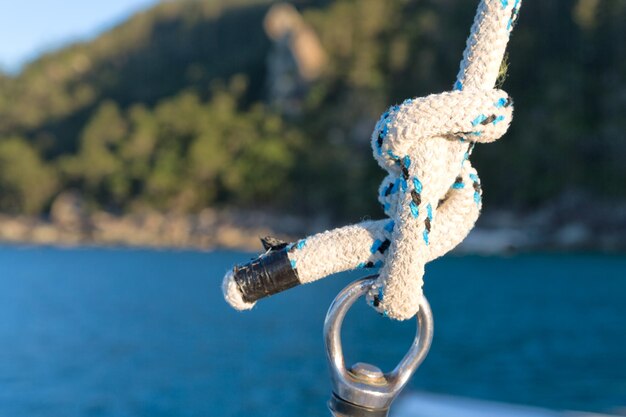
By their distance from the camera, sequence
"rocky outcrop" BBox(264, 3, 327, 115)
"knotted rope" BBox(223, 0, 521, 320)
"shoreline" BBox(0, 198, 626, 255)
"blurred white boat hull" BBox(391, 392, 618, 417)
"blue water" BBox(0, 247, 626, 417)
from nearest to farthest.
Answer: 1. "knotted rope" BBox(223, 0, 521, 320)
2. "blurred white boat hull" BBox(391, 392, 618, 417)
3. "blue water" BBox(0, 247, 626, 417)
4. "shoreline" BBox(0, 198, 626, 255)
5. "rocky outcrop" BBox(264, 3, 327, 115)

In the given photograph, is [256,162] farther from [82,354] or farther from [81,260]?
[82,354]

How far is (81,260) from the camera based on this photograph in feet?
108

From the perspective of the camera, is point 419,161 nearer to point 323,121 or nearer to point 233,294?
point 233,294

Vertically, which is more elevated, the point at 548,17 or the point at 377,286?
the point at 548,17

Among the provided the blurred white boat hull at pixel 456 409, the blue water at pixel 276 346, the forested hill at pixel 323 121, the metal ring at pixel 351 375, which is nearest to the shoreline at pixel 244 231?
the forested hill at pixel 323 121

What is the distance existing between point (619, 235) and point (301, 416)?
946 inches

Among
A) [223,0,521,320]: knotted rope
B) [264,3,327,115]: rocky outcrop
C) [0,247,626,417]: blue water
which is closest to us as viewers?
[223,0,521,320]: knotted rope

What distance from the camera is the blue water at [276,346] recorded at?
852cm

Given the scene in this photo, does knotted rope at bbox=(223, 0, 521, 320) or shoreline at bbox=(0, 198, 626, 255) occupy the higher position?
shoreline at bbox=(0, 198, 626, 255)

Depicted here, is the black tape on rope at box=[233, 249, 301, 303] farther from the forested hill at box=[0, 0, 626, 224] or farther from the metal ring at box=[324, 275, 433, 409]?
the forested hill at box=[0, 0, 626, 224]

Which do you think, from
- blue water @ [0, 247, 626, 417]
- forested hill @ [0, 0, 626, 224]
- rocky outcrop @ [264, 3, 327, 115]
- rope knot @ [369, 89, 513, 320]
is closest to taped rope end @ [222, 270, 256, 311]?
rope knot @ [369, 89, 513, 320]

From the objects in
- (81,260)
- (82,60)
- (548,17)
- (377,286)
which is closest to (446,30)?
(548,17)

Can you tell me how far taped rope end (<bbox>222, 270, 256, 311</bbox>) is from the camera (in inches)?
32.8

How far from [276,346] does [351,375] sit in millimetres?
11000
